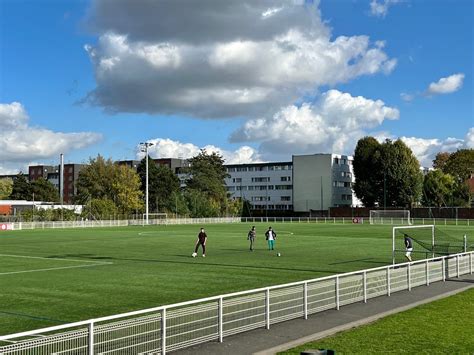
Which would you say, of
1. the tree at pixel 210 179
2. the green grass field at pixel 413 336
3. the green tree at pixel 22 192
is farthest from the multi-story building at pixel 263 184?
the green grass field at pixel 413 336

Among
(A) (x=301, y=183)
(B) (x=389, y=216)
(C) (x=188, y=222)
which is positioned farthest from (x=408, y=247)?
(A) (x=301, y=183)

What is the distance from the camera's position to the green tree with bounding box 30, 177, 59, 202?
148250mm

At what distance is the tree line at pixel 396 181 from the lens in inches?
4606

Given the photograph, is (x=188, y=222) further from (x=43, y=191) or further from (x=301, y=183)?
(x=43, y=191)

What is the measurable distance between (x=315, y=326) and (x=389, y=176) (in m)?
107

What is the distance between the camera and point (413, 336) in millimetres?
12227

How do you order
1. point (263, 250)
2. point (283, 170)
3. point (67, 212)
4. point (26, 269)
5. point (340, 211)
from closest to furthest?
point (26, 269), point (263, 250), point (67, 212), point (340, 211), point (283, 170)

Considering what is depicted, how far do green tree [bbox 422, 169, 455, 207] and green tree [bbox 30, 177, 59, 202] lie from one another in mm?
90890

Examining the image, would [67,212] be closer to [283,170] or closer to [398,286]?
[283,170]

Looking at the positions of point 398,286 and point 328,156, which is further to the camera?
point 328,156

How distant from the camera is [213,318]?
11.8 metres

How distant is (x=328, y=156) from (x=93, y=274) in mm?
115695

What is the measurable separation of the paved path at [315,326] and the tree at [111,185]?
102 metres

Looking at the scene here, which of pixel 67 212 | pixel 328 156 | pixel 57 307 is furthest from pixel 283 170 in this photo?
→ pixel 57 307
